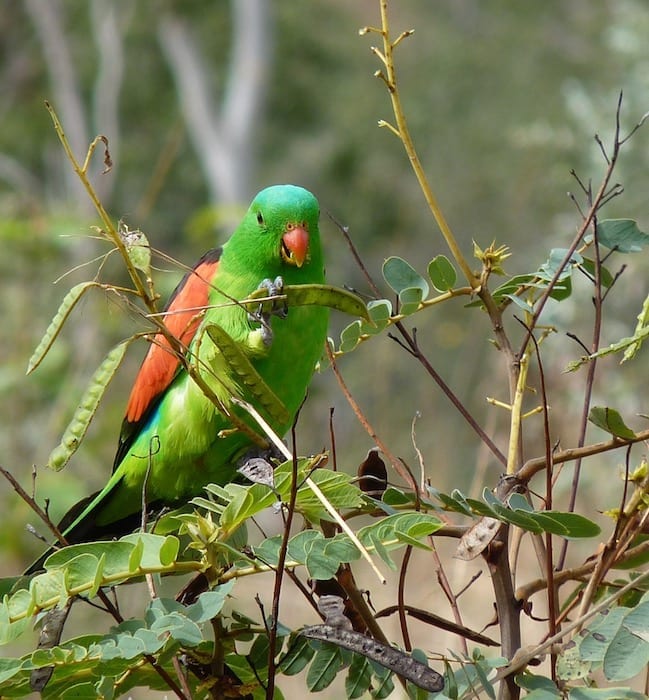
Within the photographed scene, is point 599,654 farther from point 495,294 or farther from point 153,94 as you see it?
point 153,94

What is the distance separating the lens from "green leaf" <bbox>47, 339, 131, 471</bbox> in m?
1.18

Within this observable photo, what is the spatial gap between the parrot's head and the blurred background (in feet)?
14.0

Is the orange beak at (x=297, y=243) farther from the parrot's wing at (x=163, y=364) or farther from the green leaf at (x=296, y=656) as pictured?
the green leaf at (x=296, y=656)

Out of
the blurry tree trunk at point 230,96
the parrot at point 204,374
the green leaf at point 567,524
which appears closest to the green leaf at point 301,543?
the green leaf at point 567,524

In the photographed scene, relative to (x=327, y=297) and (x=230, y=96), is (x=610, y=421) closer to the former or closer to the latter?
(x=327, y=297)

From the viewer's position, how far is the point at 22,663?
40.5 inches

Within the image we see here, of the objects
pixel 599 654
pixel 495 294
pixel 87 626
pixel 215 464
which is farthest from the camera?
pixel 87 626

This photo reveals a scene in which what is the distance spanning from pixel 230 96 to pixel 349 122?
1925 mm

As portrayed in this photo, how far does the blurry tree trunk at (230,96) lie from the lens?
13883 millimetres

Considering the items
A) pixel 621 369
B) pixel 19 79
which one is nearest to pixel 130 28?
pixel 19 79

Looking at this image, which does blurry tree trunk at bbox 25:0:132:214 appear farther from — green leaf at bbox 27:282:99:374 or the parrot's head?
green leaf at bbox 27:282:99:374

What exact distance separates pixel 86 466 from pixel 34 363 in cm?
405

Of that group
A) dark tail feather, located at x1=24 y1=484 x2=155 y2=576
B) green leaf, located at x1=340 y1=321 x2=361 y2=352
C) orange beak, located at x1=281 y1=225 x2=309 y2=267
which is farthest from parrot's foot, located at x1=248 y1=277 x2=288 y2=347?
dark tail feather, located at x1=24 y1=484 x2=155 y2=576

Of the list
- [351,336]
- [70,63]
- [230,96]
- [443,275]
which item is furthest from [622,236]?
[70,63]
